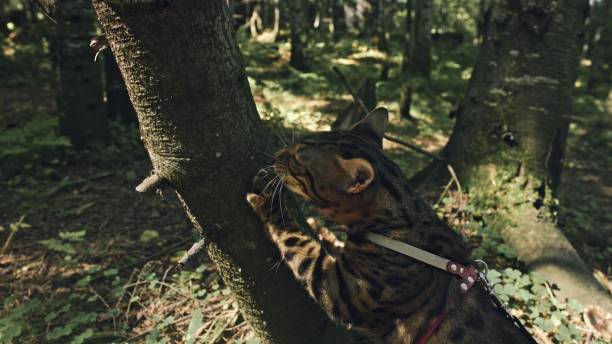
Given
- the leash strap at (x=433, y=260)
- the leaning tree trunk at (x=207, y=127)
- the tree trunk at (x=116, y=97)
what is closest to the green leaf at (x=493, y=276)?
the leash strap at (x=433, y=260)

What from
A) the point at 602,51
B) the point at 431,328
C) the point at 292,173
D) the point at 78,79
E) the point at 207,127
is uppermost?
the point at 207,127

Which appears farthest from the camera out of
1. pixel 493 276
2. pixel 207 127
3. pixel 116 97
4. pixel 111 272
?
pixel 116 97

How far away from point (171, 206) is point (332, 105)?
22.9 feet

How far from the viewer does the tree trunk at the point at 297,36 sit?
571 inches

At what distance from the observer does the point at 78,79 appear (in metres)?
7.13

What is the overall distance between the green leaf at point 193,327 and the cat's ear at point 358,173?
183 centimetres

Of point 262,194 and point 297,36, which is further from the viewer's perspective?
point 297,36

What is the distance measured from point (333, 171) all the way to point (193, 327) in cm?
184

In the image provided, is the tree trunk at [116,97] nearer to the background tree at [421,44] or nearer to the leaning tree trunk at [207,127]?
the leaning tree trunk at [207,127]

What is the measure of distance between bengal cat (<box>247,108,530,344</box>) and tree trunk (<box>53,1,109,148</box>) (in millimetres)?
5831

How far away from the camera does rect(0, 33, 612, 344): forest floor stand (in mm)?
3611

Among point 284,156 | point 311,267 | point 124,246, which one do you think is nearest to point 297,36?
point 124,246

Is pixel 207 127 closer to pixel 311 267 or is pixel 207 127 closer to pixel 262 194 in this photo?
pixel 262 194

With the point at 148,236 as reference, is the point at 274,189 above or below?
above
